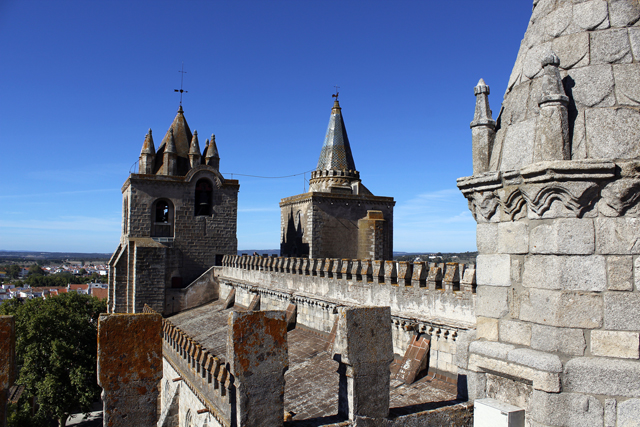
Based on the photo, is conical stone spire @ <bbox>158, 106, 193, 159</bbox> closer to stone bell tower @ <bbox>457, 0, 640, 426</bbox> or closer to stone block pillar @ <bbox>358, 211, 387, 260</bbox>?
stone block pillar @ <bbox>358, 211, 387, 260</bbox>

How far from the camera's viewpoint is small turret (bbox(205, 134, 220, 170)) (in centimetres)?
2839

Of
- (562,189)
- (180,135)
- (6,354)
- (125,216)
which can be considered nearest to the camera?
(6,354)

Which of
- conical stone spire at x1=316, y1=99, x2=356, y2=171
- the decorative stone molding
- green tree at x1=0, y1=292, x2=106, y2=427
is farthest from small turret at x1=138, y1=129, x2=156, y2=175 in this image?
the decorative stone molding

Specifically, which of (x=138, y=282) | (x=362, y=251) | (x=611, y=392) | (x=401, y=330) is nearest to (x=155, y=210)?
(x=138, y=282)

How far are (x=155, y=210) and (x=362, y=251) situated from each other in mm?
11754

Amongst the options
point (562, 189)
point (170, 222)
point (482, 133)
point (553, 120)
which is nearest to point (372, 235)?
point (170, 222)

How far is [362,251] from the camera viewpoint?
1056 inches

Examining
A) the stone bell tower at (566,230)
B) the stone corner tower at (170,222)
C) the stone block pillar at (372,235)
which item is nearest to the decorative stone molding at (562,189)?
the stone bell tower at (566,230)

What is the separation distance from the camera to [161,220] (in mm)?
27547

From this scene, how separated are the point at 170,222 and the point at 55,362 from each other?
8864mm

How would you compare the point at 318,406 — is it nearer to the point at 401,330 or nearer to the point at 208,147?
the point at 401,330

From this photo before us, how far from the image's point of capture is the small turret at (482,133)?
4.93 metres

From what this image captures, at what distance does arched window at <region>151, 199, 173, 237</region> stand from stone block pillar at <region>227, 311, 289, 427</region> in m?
23.4

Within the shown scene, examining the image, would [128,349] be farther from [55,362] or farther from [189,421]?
[55,362]
